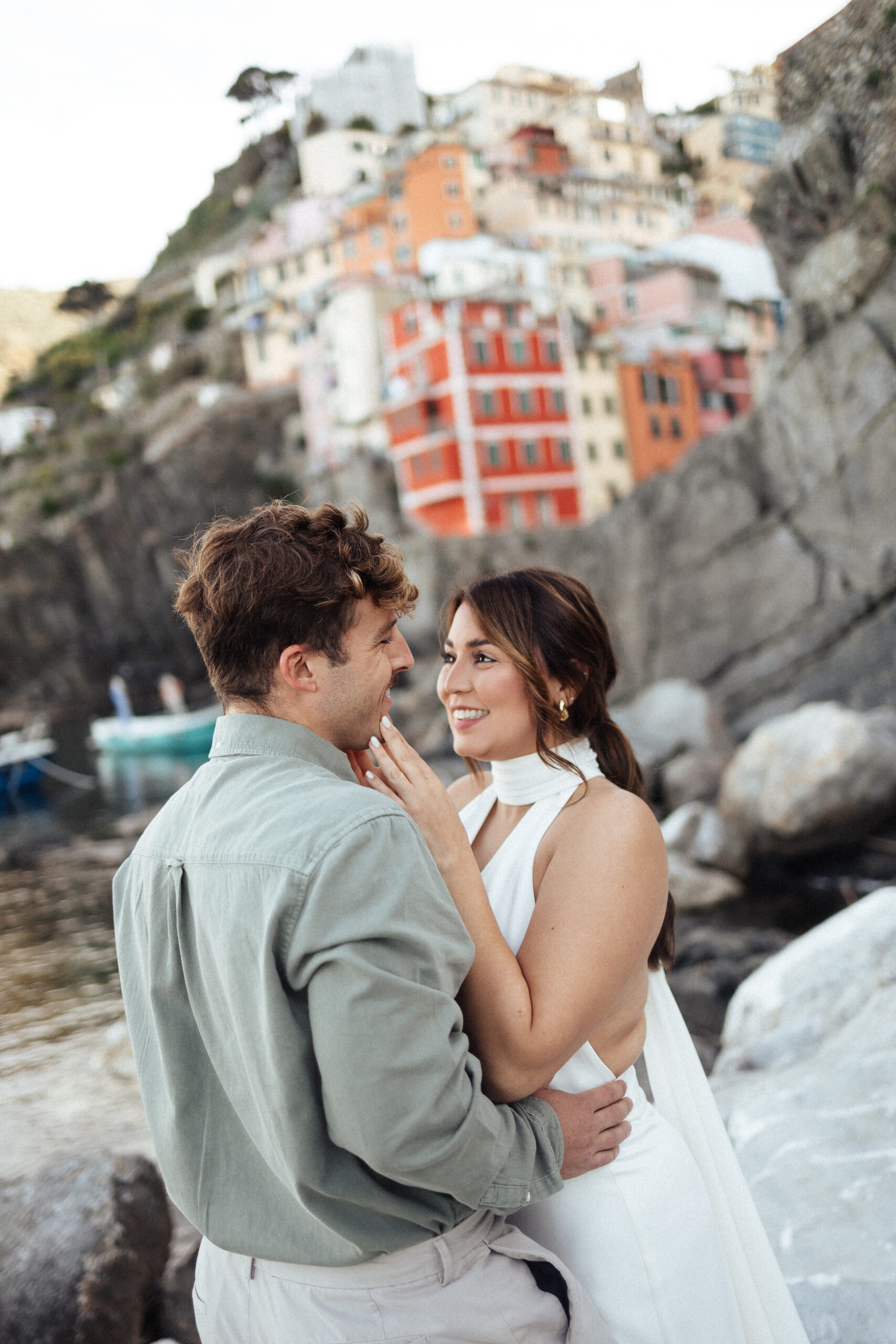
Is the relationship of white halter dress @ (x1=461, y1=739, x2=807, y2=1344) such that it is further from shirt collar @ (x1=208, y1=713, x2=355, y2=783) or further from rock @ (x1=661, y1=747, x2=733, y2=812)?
rock @ (x1=661, y1=747, x2=733, y2=812)

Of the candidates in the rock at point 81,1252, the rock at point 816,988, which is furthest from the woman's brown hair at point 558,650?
the rock at point 816,988

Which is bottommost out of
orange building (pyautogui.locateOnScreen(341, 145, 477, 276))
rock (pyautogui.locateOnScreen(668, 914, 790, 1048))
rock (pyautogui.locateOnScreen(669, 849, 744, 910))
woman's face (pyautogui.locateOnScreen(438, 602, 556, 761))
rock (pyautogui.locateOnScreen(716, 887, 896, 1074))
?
rock (pyautogui.locateOnScreen(669, 849, 744, 910))

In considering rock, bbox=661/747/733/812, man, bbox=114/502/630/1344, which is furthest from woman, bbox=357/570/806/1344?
rock, bbox=661/747/733/812

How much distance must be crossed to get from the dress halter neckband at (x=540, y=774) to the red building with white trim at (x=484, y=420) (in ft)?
104

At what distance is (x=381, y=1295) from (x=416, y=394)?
35211 mm

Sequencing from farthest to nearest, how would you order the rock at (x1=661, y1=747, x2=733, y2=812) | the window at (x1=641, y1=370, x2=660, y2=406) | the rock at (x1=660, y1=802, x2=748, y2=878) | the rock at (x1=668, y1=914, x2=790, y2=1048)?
the window at (x1=641, y1=370, x2=660, y2=406)
the rock at (x1=661, y1=747, x2=733, y2=812)
the rock at (x1=660, y1=802, x2=748, y2=878)
the rock at (x1=668, y1=914, x2=790, y2=1048)

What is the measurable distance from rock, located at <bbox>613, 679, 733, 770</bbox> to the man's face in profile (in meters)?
16.9

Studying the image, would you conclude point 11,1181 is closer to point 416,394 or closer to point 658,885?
point 658,885

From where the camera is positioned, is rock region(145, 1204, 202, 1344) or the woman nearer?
the woman

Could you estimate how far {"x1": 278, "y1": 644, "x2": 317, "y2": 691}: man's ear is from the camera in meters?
1.69

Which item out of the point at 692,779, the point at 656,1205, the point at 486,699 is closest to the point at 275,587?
the point at 486,699

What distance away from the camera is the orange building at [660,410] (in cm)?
3869

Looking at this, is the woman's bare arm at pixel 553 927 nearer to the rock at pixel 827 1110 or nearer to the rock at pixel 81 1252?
the rock at pixel 827 1110

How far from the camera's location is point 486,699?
2.36 m
